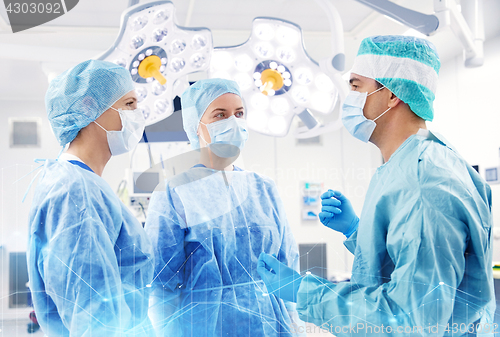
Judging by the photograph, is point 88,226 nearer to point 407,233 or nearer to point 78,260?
point 78,260

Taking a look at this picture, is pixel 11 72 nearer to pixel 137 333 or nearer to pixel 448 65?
pixel 137 333

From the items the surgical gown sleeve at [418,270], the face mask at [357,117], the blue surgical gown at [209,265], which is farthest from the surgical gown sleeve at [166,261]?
the face mask at [357,117]

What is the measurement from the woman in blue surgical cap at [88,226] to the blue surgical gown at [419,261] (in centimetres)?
55

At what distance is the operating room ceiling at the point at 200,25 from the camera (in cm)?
178

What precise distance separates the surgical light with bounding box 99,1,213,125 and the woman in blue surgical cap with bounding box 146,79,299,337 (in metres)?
0.11

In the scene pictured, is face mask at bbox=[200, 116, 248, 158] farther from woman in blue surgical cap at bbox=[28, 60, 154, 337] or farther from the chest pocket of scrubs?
woman in blue surgical cap at bbox=[28, 60, 154, 337]

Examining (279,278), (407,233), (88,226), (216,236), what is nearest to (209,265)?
(216,236)

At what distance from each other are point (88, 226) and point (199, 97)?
736 millimetres

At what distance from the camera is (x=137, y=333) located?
1.25m

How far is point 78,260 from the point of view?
110cm

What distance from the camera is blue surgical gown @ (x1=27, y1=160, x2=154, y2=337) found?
3.62 ft

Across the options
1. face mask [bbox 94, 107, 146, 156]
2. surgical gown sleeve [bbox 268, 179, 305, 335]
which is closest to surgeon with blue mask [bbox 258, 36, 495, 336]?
surgical gown sleeve [bbox 268, 179, 305, 335]

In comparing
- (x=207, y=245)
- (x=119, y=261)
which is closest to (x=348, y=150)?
(x=207, y=245)

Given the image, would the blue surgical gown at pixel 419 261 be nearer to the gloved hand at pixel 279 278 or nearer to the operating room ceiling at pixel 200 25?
the gloved hand at pixel 279 278
